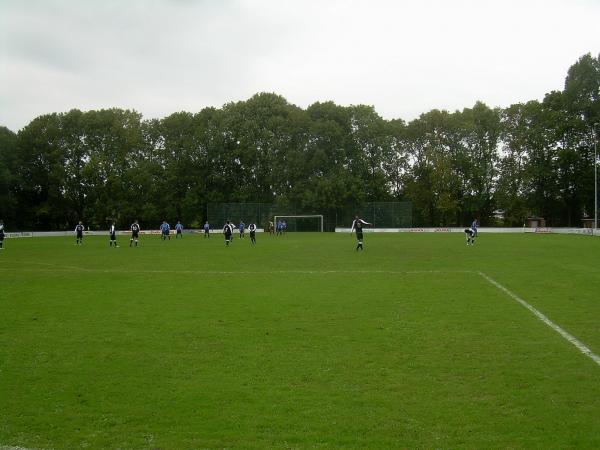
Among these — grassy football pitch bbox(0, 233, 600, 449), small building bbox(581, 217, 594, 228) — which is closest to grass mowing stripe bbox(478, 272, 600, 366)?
grassy football pitch bbox(0, 233, 600, 449)

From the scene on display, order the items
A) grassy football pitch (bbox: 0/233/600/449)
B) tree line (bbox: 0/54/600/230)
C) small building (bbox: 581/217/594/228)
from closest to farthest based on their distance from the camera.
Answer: grassy football pitch (bbox: 0/233/600/449) → small building (bbox: 581/217/594/228) → tree line (bbox: 0/54/600/230)

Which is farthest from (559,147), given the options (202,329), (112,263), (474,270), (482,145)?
A: (202,329)

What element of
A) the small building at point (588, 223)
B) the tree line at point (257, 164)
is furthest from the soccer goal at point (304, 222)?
the small building at point (588, 223)

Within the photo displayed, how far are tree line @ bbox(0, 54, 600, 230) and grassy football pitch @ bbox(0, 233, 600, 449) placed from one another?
54854 mm

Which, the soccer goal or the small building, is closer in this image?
the small building

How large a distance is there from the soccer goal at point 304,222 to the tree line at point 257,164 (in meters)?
1.34

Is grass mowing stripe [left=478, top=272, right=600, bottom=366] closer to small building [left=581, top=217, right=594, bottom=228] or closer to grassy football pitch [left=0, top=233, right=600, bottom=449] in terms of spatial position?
grassy football pitch [left=0, top=233, right=600, bottom=449]

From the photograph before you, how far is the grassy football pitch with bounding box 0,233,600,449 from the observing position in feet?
16.0

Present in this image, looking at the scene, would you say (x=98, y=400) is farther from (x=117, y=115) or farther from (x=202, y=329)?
(x=117, y=115)

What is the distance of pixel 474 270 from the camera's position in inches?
707

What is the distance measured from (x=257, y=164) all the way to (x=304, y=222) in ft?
35.6

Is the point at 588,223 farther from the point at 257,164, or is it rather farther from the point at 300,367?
the point at 300,367

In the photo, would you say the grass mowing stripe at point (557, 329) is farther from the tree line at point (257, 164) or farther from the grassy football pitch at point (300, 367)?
the tree line at point (257, 164)

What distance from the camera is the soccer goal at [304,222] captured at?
6712 centimetres
